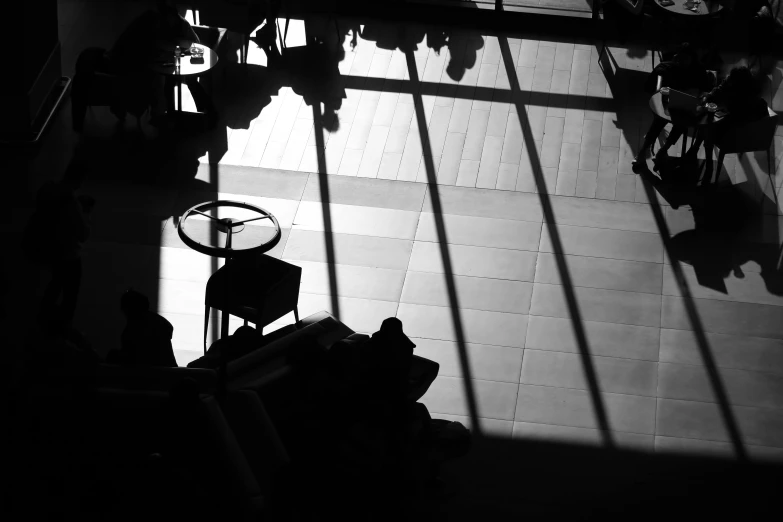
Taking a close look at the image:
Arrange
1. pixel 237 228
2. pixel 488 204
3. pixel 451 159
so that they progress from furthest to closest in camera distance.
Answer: pixel 451 159, pixel 488 204, pixel 237 228

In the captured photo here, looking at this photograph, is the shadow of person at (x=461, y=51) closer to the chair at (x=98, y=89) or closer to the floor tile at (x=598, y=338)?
the chair at (x=98, y=89)

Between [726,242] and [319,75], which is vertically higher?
[319,75]

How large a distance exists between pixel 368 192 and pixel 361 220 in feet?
1.47

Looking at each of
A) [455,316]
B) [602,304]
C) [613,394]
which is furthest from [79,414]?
[602,304]

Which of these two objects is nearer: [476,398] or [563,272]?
[476,398]

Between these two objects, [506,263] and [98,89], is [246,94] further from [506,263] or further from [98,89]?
[506,263]

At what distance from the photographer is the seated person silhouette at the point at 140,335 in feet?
19.6

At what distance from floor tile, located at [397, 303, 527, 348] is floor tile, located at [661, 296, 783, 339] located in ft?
3.76

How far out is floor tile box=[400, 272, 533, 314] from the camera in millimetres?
7562

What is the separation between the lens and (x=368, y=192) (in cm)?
878

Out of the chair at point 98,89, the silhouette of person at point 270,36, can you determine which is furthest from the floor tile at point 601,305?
the silhouette of person at point 270,36

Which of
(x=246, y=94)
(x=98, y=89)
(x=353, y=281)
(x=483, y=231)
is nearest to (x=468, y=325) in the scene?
(x=353, y=281)

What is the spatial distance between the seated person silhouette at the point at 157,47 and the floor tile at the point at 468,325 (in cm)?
331

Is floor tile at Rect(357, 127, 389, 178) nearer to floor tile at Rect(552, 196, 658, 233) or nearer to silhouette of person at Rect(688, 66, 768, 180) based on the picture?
floor tile at Rect(552, 196, 658, 233)
